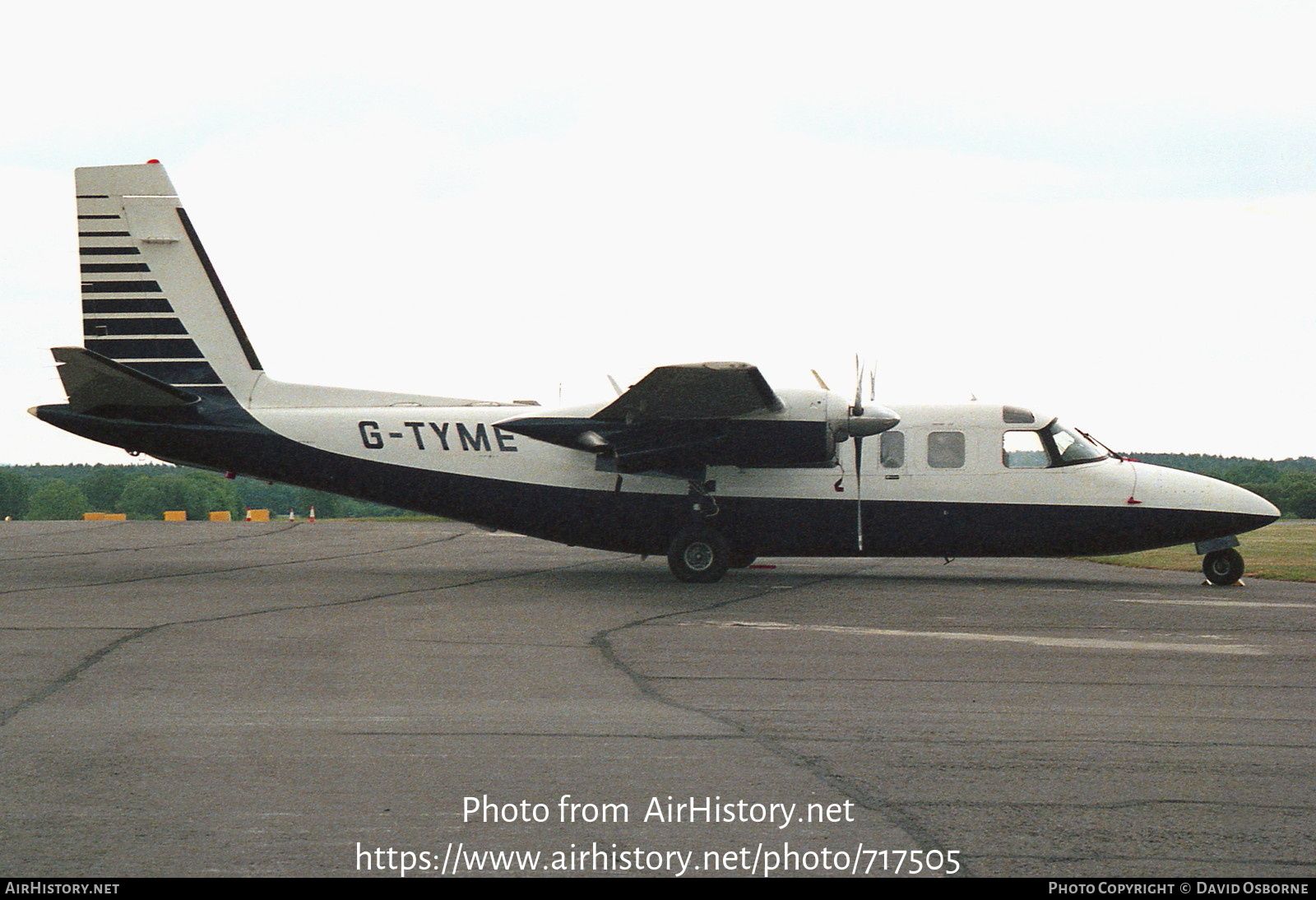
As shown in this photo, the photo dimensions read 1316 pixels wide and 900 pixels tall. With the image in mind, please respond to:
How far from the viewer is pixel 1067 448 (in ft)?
59.5

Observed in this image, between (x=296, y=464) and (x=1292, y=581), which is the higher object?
(x=296, y=464)

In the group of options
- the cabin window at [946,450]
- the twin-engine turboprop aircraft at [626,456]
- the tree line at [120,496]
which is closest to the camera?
the twin-engine turboprop aircraft at [626,456]

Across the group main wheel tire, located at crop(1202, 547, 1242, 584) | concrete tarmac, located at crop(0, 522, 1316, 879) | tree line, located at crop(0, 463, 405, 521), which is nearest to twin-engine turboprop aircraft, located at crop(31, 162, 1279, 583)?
main wheel tire, located at crop(1202, 547, 1242, 584)

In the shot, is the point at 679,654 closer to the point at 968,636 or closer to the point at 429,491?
the point at 968,636

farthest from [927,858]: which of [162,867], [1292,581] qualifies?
[1292,581]

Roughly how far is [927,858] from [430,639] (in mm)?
7353

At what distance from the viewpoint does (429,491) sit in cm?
1853

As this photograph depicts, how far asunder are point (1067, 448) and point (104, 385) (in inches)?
576

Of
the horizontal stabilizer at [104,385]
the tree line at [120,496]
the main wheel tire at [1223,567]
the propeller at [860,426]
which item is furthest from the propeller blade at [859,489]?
the tree line at [120,496]

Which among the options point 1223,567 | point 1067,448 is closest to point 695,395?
point 1067,448

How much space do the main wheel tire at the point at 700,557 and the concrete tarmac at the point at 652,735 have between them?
7.70ft

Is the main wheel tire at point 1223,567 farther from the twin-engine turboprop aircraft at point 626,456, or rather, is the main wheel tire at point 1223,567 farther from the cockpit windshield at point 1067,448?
the cockpit windshield at point 1067,448

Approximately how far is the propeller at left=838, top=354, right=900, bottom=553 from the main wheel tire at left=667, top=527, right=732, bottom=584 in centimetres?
211

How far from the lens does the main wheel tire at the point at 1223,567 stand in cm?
1773
